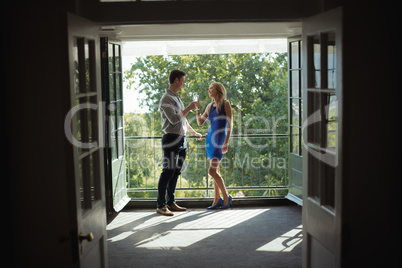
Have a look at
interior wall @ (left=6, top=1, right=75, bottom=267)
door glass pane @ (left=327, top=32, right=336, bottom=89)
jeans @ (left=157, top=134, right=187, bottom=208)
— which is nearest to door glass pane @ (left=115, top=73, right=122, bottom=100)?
jeans @ (left=157, top=134, right=187, bottom=208)

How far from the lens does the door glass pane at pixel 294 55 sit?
589 centimetres

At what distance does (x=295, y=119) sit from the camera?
6.03 m

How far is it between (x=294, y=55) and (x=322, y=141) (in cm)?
357

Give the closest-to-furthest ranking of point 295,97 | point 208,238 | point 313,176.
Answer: point 313,176 < point 208,238 < point 295,97

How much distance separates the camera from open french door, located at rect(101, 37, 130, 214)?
211 inches

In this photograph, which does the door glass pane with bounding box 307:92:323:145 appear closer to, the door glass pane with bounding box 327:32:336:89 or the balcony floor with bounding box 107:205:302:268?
the door glass pane with bounding box 327:32:336:89

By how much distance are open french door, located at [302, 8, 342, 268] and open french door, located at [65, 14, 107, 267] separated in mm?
1228

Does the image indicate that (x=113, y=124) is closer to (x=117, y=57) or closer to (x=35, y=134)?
(x=117, y=57)

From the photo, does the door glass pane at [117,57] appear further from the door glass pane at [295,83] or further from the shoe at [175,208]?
the door glass pane at [295,83]

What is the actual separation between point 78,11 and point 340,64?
1529mm

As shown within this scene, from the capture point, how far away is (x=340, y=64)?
2141 millimetres

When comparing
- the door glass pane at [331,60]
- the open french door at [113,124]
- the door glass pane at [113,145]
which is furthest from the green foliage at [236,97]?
the door glass pane at [331,60]

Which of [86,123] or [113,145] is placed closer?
[86,123]
